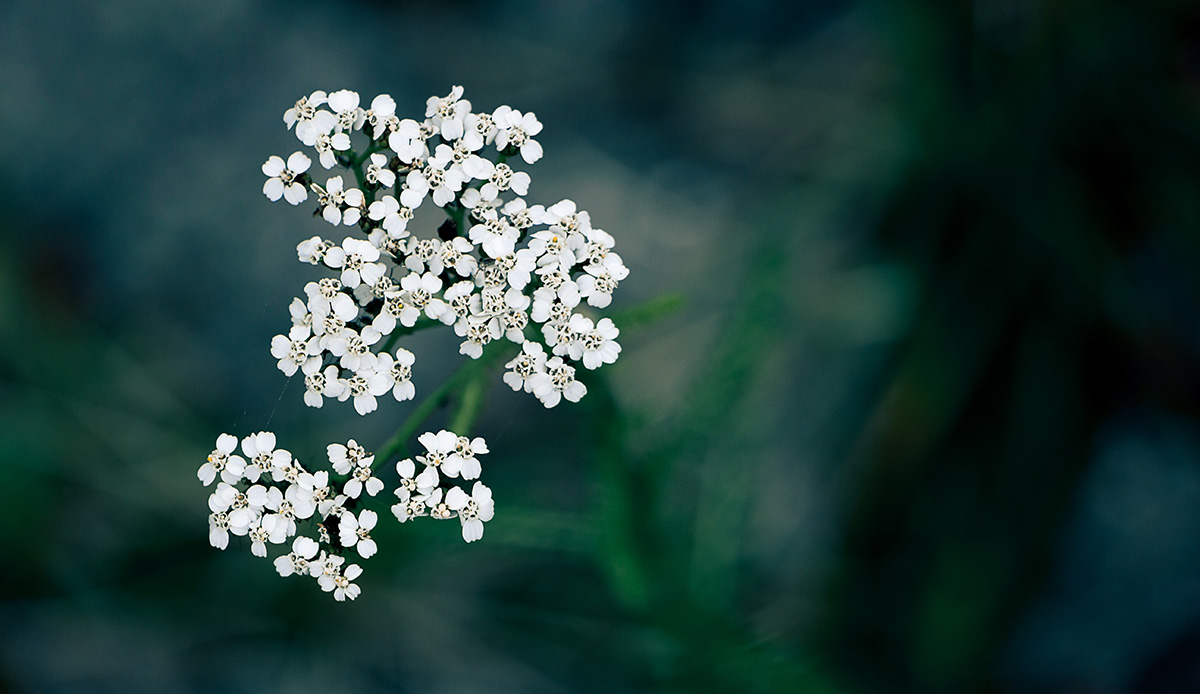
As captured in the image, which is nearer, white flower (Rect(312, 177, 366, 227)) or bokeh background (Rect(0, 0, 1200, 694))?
white flower (Rect(312, 177, 366, 227))

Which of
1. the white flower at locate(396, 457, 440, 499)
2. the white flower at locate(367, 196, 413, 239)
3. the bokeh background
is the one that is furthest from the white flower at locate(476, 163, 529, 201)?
the bokeh background

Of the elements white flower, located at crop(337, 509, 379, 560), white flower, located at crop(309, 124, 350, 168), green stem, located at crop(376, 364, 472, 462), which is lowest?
white flower, located at crop(337, 509, 379, 560)

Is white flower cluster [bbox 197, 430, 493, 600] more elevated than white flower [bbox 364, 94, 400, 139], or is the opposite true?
white flower [bbox 364, 94, 400, 139]

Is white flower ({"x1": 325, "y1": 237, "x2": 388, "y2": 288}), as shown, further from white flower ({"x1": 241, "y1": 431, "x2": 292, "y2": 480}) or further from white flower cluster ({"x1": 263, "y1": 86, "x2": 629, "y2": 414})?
white flower ({"x1": 241, "y1": 431, "x2": 292, "y2": 480})

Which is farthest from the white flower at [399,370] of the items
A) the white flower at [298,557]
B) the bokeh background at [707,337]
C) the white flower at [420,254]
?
the bokeh background at [707,337]

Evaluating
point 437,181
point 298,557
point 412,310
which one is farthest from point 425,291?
point 298,557

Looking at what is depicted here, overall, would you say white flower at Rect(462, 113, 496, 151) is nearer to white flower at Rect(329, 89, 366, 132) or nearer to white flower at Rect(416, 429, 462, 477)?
white flower at Rect(329, 89, 366, 132)

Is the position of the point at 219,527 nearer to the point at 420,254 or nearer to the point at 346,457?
the point at 346,457
